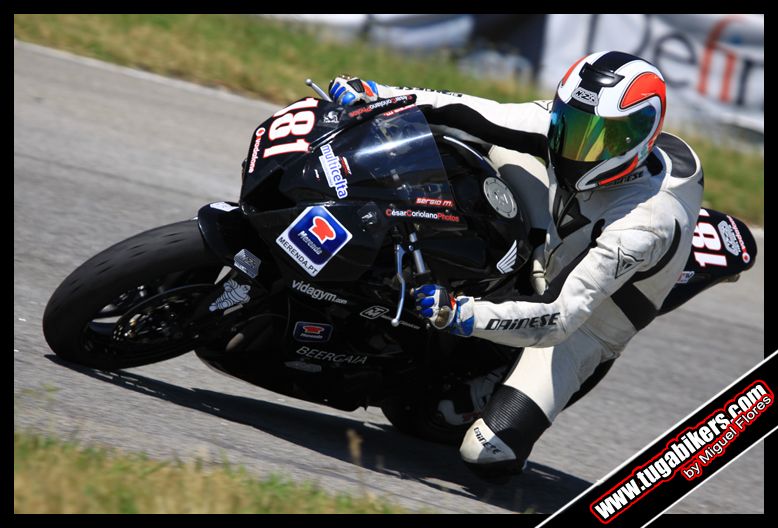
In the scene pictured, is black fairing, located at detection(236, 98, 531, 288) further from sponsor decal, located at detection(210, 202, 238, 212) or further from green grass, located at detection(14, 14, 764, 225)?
green grass, located at detection(14, 14, 764, 225)

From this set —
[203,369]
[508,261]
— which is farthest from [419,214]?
[203,369]

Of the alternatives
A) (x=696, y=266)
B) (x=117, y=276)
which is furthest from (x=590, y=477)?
(x=117, y=276)

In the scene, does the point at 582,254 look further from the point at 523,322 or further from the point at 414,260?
the point at 414,260

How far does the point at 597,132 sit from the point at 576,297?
23.6 inches

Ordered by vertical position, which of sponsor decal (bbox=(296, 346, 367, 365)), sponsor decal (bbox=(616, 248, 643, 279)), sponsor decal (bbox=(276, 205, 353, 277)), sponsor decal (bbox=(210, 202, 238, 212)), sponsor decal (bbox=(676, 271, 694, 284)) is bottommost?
sponsor decal (bbox=(296, 346, 367, 365))

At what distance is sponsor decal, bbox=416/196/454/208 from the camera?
3889mm

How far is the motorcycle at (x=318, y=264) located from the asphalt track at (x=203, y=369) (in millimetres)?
245

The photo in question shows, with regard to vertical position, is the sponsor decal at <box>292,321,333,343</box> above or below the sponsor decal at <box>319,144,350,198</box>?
below

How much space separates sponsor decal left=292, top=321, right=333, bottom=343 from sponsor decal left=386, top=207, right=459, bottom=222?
1.91 ft

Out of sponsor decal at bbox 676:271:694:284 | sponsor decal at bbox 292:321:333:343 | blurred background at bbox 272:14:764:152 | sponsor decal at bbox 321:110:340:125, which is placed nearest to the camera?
sponsor decal at bbox 321:110:340:125

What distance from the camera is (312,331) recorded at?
4.17 m

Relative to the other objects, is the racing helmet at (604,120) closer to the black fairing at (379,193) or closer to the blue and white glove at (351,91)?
the black fairing at (379,193)

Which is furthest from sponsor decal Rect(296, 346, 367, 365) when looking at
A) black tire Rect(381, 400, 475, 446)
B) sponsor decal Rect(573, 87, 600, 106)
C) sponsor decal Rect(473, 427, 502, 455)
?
sponsor decal Rect(573, 87, 600, 106)

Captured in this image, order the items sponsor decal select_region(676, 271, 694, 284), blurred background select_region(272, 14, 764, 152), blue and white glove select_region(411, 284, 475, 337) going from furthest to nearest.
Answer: blurred background select_region(272, 14, 764, 152) < sponsor decal select_region(676, 271, 694, 284) < blue and white glove select_region(411, 284, 475, 337)
